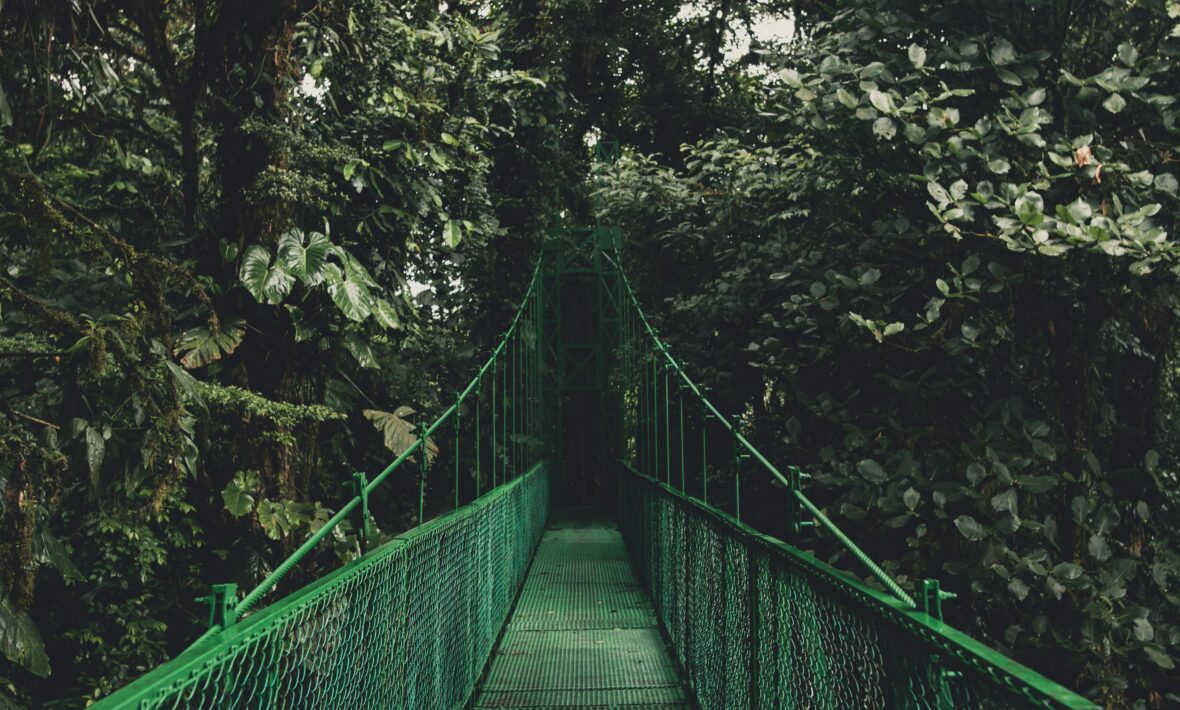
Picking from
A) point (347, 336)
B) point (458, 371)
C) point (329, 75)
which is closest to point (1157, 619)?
point (347, 336)

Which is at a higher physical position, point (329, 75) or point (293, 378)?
point (329, 75)

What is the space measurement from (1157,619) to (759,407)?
260 cm

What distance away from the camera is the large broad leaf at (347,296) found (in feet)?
11.4

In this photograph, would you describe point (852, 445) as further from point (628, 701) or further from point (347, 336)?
point (347, 336)

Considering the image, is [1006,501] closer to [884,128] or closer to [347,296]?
[884,128]

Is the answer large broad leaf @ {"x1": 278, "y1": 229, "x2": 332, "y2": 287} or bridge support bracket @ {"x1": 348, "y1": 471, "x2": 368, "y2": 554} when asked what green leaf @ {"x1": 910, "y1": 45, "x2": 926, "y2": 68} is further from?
large broad leaf @ {"x1": 278, "y1": 229, "x2": 332, "y2": 287}

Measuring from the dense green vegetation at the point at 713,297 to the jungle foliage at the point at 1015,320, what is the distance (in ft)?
0.05

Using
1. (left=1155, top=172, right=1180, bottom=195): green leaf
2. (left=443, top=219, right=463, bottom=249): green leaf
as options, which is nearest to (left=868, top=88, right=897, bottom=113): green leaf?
(left=1155, top=172, right=1180, bottom=195): green leaf

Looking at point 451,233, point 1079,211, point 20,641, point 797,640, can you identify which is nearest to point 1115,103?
point 1079,211

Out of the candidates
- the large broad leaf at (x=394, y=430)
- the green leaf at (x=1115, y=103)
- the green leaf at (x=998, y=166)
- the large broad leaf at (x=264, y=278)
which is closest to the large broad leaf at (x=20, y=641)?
the large broad leaf at (x=264, y=278)

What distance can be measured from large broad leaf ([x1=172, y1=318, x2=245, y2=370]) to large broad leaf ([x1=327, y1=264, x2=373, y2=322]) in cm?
45

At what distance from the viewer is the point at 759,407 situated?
5074 mm

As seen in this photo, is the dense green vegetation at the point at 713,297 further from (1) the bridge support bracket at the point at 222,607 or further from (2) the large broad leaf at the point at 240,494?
(1) the bridge support bracket at the point at 222,607

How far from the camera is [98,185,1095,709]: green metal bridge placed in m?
1.12
